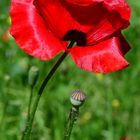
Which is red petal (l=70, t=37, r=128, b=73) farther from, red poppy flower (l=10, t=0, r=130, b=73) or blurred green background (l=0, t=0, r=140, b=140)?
blurred green background (l=0, t=0, r=140, b=140)

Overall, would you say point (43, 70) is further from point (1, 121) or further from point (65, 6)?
point (65, 6)

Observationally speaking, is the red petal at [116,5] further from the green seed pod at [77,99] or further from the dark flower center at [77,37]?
the green seed pod at [77,99]

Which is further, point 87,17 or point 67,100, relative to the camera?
point 67,100

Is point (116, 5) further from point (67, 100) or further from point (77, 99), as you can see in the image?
point (67, 100)

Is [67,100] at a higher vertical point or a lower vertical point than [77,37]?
lower

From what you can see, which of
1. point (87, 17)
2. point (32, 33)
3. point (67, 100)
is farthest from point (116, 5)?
point (67, 100)

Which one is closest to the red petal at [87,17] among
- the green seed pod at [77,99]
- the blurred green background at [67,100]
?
the green seed pod at [77,99]

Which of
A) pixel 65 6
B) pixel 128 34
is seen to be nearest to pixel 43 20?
pixel 65 6
